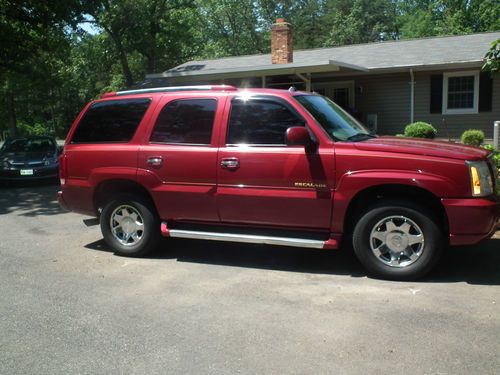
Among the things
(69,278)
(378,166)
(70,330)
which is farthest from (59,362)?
(378,166)

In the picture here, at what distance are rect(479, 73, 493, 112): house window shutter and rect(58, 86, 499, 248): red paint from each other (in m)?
→ 11.9

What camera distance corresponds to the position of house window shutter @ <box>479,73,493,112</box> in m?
15.8

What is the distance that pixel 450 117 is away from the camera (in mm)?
16688

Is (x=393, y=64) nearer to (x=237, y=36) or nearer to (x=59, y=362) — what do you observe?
(x=59, y=362)

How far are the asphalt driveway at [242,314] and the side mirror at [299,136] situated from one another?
1.44m

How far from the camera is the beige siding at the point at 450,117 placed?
16.0m

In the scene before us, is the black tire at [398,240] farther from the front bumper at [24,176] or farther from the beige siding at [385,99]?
the beige siding at [385,99]

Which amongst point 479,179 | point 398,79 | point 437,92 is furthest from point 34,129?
point 479,179

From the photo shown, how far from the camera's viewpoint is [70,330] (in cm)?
417

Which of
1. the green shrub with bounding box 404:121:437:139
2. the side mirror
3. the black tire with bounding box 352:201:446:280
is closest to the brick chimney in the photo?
the green shrub with bounding box 404:121:437:139

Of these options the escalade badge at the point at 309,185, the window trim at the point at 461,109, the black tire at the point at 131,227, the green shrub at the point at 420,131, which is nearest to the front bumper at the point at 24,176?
the black tire at the point at 131,227

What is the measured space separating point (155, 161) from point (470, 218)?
3469 mm

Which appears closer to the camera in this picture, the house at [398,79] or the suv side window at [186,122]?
the suv side window at [186,122]

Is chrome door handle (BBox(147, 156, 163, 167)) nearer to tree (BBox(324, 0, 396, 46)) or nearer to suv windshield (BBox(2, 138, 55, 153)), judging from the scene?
suv windshield (BBox(2, 138, 55, 153))
